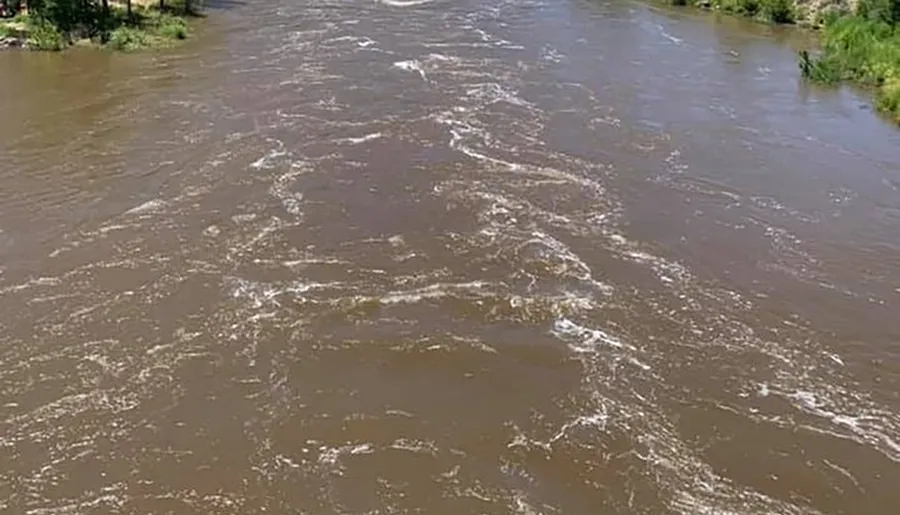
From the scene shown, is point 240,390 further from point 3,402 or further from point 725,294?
point 725,294

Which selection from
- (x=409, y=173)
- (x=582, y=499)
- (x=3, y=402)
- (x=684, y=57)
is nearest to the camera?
(x=582, y=499)

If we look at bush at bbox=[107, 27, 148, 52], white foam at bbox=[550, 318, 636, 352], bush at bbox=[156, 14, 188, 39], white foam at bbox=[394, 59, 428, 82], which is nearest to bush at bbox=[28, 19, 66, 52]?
bush at bbox=[107, 27, 148, 52]

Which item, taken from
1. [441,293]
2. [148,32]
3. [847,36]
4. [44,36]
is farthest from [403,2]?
[441,293]

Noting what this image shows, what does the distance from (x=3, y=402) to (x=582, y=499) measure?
24.5 ft

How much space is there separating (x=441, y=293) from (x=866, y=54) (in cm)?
1824

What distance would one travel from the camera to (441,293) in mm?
15391

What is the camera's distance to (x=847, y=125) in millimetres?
23312

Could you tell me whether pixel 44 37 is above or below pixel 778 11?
below

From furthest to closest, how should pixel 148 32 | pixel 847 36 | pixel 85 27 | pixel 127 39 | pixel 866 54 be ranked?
pixel 847 36, pixel 148 32, pixel 85 27, pixel 127 39, pixel 866 54

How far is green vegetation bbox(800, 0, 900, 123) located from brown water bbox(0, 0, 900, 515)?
1016 millimetres

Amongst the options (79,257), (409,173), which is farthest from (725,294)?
(79,257)

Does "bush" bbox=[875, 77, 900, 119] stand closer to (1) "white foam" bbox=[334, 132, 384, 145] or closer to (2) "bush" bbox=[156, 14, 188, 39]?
(1) "white foam" bbox=[334, 132, 384, 145]

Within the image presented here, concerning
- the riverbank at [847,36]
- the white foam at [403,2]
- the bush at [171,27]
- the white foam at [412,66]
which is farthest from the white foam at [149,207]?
the white foam at [403,2]

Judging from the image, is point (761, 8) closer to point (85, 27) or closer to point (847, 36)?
point (847, 36)
